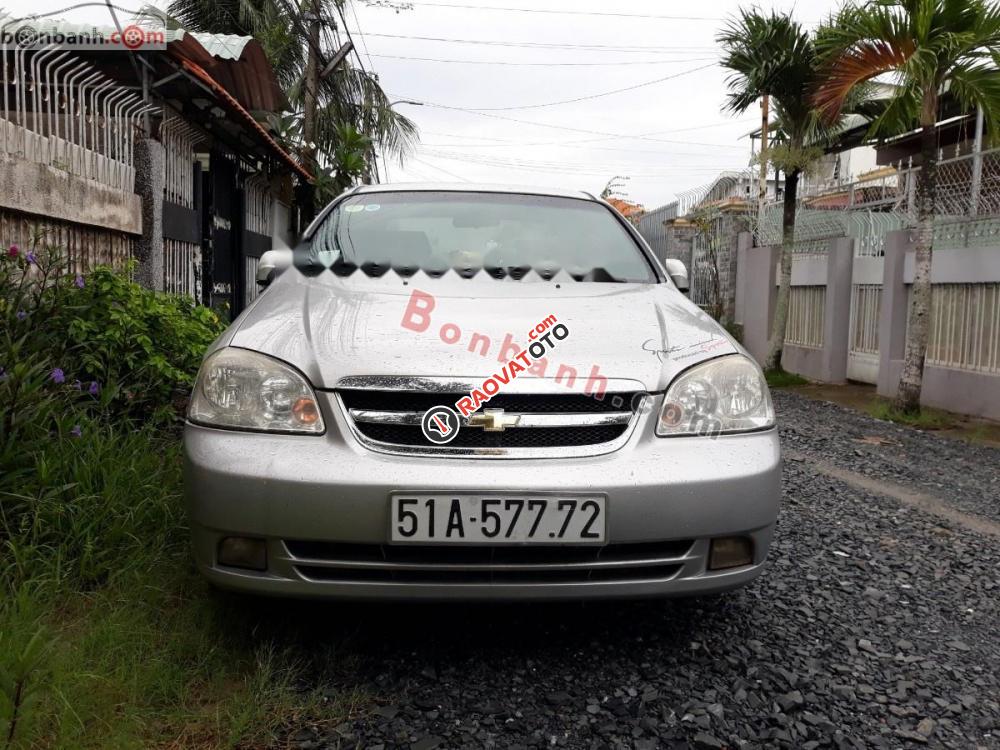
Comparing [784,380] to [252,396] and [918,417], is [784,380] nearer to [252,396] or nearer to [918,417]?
[918,417]

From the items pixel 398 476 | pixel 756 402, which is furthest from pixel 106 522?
pixel 756 402

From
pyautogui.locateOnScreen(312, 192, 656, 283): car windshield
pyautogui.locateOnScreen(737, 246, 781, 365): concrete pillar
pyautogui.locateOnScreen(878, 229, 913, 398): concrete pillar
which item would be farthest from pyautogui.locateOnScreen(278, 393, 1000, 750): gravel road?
pyautogui.locateOnScreen(737, 246, 781, 365): concrete pillar

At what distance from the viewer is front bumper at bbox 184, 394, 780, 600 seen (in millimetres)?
1986

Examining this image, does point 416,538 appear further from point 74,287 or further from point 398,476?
point 74,287

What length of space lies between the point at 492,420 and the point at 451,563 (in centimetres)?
36

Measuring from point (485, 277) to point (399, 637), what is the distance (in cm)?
125

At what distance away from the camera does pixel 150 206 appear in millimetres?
5676

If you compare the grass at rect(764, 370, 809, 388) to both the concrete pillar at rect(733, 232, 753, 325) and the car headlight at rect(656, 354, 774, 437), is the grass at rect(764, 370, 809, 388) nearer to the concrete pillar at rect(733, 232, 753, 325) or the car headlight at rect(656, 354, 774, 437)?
the concrete pillar at rect(733, 232, 753, 325)

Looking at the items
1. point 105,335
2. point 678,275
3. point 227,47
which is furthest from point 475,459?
point 227,47

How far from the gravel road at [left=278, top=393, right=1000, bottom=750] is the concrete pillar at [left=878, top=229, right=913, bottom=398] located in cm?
581

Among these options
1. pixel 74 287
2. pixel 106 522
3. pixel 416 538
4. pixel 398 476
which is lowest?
pixel 106 522

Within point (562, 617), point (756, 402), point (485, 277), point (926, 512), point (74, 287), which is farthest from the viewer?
point (926, 512)

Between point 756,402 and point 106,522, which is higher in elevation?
point 756,402

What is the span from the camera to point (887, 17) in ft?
22.7
